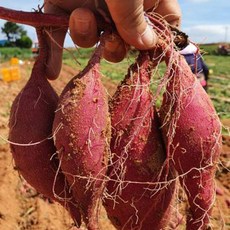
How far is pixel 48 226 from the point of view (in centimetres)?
375

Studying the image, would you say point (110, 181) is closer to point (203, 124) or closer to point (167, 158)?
point (167, 158)

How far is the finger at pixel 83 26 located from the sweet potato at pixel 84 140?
8.2 inches

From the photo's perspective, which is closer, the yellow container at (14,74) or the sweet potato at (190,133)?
the sweet potato at (190,133)

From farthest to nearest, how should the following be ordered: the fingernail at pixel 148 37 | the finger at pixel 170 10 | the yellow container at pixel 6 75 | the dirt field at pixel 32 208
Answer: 1. the yellow container at pixel 6 75
2. the dirt field at pixel 32 208
3. the finger at pixel 170 10
4. the fingernail at pixel 148 37

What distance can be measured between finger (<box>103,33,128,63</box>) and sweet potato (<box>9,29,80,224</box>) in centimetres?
29

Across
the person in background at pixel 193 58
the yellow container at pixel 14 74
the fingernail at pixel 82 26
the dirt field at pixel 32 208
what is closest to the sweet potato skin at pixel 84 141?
the fingernail at pixel 82 26

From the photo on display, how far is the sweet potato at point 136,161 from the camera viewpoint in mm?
1598

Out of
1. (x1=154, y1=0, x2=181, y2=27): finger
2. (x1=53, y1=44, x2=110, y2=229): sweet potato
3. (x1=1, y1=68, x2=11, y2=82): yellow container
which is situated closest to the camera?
(x1=53, y1=44, x2=110, y2=229): sweet potato

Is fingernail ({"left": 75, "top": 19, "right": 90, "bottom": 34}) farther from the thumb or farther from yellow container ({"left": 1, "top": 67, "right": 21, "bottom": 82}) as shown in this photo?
yellow container ({"left": 1, "top": 67, "right": 21, "bottom": 82})

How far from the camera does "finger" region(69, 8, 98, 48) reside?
5.40 ft

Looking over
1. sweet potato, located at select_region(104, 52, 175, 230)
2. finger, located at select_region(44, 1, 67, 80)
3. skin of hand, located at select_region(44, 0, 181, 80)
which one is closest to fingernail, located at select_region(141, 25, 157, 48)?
skin of hand, located at select_region(44, 0, 181, 80)

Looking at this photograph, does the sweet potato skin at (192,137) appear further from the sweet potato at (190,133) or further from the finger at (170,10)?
the finger at (170,10)

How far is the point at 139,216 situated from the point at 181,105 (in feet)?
Answer: 1.42

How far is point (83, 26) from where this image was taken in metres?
1.66
